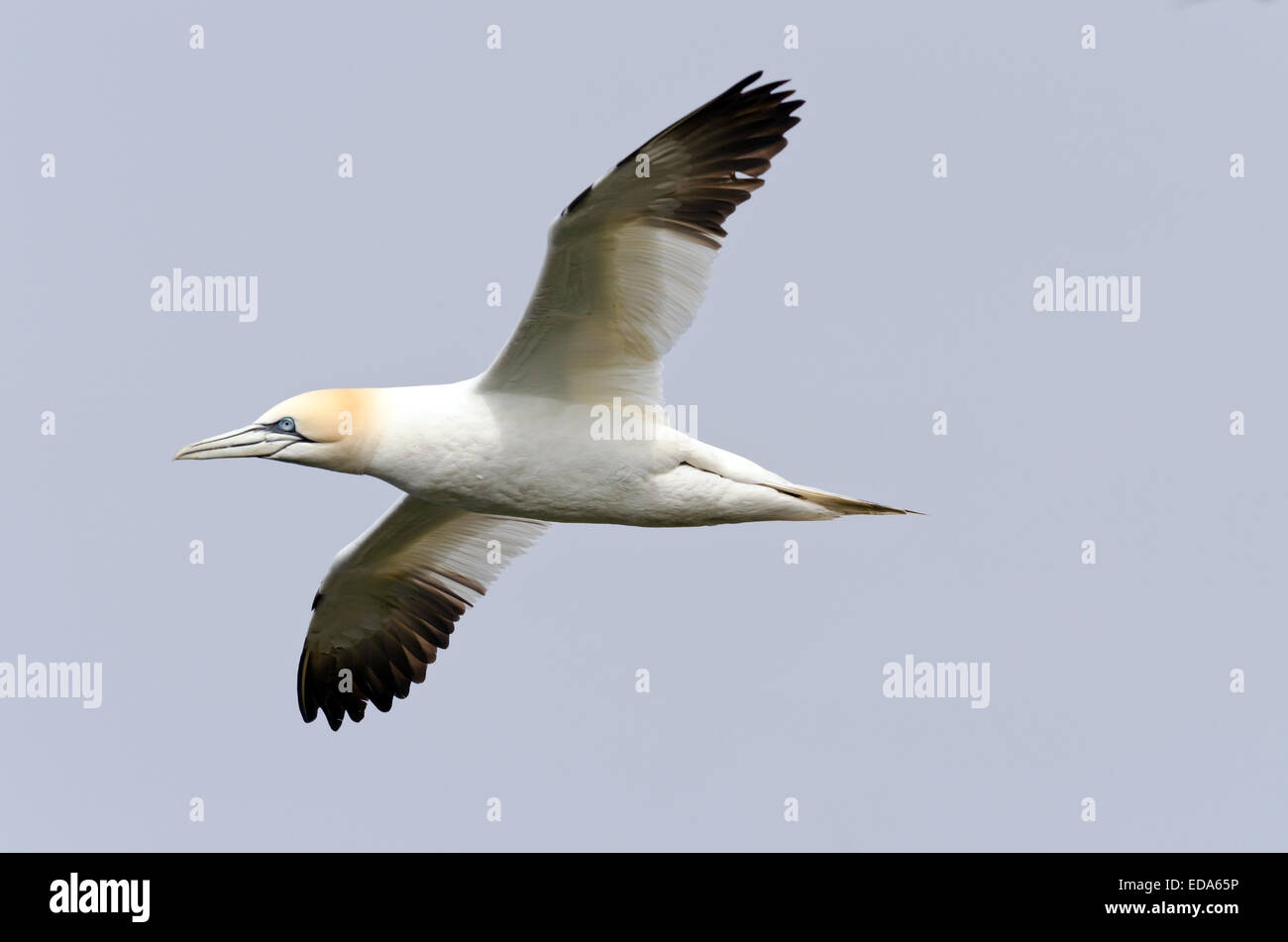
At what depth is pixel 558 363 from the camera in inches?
501

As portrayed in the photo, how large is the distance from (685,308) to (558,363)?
92 cm

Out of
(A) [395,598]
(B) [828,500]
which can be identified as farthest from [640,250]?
(A) [395,598]

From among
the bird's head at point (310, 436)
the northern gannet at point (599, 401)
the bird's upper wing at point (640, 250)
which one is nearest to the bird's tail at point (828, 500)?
the northern gannet at point (599, 401)

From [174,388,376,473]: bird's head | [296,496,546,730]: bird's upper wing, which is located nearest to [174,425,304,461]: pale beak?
[174,388,376,473]: bird's head

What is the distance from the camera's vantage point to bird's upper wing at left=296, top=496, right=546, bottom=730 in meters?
15.2

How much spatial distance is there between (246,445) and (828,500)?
3901mm

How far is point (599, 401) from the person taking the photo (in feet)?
42.2

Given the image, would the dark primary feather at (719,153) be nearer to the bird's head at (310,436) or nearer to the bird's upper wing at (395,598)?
the bird's head at (310,436)

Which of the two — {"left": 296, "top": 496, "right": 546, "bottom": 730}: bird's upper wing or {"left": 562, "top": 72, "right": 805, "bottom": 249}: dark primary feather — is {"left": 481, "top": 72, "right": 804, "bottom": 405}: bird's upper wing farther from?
{"left": 296, "top": 496, "right": 546, "bottom": 730}: bird's upper wing

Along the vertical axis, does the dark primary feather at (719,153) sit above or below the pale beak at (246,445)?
above

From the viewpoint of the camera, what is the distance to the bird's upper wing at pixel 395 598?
15227mm

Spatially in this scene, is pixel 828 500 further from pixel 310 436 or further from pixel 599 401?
pixel 310 436

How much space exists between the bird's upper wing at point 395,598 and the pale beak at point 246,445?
7.20 feet

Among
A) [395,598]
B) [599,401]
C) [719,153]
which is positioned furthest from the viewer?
[395,598]
